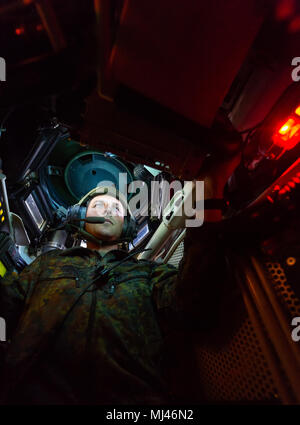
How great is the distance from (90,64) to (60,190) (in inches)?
113

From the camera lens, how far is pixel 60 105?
3.89 feet

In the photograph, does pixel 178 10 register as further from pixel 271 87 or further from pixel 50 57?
pixel 271 87

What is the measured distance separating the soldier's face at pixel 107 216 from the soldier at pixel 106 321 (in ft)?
1.48

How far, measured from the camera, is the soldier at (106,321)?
120 cm

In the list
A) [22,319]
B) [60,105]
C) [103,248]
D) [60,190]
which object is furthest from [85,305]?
[60,190]

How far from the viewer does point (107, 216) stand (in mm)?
2338

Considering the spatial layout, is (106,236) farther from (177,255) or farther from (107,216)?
(177,255)

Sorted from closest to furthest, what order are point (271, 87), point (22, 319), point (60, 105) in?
point (60, 105), point (271, 87), point (22, 319)

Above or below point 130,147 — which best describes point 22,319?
below

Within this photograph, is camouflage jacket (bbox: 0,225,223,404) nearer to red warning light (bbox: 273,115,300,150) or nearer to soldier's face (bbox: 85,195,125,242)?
soldier's face (bbox: 85,195,125,242)
